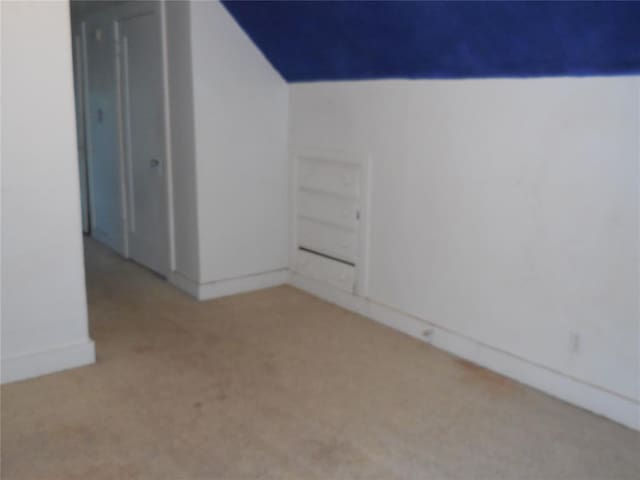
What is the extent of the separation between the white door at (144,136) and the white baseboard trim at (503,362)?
4.50 feet

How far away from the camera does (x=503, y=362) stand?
3299 millimetres

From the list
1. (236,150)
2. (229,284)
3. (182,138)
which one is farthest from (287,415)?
(182,138)

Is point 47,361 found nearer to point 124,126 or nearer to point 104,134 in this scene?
point 124,126

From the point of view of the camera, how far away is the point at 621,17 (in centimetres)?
241

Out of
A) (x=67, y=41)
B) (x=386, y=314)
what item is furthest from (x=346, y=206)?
(x=67, y=41)

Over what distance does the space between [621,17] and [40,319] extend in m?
2.84

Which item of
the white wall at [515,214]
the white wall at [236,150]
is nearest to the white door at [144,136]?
the white wall at [236,150]

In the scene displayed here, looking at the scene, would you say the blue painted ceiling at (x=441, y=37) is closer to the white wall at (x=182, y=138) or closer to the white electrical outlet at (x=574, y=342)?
the white wall at (x=182, y=138)

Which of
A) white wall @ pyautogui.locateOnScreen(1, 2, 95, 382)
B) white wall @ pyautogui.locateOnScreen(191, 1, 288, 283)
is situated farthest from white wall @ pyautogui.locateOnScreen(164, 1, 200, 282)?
white wall @ pyautogui.locateOnScreen(1, 2, 95, 382)

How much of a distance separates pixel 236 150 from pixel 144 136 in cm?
88

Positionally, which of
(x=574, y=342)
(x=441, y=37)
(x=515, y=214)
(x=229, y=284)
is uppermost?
(x=441, y=37)

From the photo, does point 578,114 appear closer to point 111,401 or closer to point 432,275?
point 432,275

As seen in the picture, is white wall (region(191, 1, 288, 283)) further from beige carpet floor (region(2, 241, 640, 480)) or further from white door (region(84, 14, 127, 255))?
white door (region(84, 14, 127, 255))

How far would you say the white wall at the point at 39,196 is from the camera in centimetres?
295
